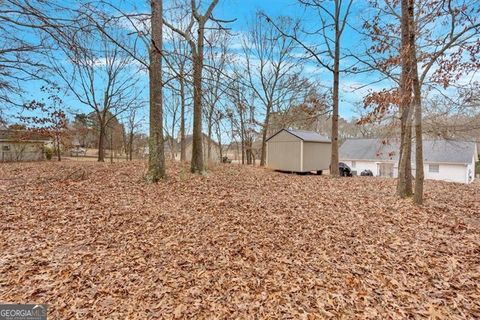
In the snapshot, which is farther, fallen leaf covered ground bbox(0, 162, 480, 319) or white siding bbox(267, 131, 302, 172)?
white siding bbox(267, 131, 302, 172)

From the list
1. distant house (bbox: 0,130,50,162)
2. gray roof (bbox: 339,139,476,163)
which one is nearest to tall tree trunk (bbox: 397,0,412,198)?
gray roof (bbox: 339,139,476,163)

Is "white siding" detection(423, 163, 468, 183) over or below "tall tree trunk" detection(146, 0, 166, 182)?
below

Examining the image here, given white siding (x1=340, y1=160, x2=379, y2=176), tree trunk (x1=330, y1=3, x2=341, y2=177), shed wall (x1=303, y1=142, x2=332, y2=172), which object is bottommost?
white siding (x1=340, y1=160, x2=379, y2=176)

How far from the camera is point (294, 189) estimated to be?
6383 millimetres

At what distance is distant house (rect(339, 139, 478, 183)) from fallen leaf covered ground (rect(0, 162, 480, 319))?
1522 cm

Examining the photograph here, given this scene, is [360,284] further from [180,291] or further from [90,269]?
[90,269]

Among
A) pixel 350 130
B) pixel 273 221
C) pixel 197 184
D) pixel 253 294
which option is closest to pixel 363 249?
pixel 273 221

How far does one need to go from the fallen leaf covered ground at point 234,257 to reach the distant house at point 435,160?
1522 centimetres

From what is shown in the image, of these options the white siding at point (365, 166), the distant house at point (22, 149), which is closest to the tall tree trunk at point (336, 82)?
the white siding at point (365, 166)

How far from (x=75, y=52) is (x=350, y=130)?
37.0m

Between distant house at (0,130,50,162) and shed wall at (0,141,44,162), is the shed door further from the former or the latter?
shed wall at (0,141,44,162)

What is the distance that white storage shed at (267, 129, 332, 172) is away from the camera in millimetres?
12141

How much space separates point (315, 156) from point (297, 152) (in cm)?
115

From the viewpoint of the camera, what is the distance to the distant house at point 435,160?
65.4 ft
